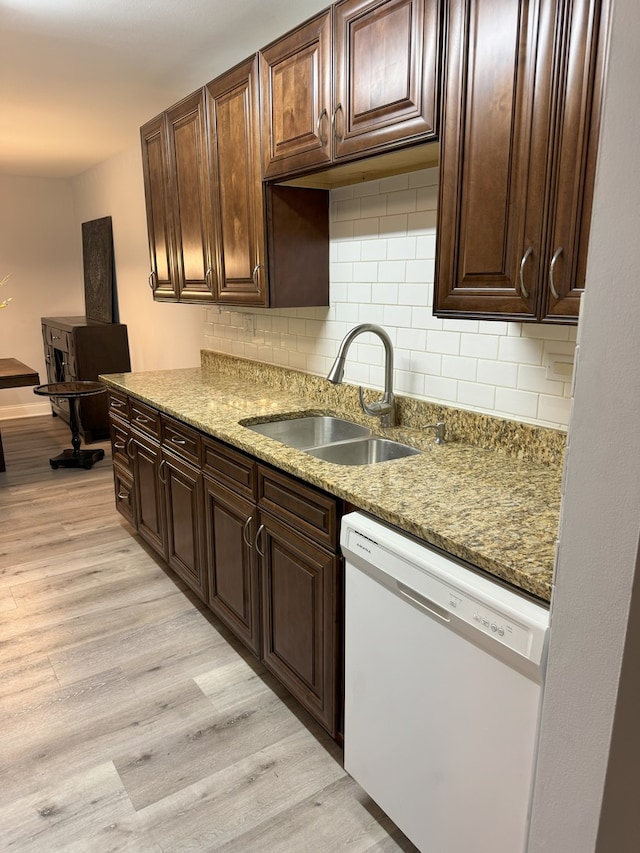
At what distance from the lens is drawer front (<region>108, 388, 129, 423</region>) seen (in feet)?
10.6

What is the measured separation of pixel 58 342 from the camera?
5.94 m

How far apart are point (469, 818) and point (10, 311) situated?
6714 mm

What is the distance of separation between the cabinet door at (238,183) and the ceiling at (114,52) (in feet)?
0.92

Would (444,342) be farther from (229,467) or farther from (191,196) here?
(191,196)

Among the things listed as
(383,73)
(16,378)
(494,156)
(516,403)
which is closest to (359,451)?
(516,403)

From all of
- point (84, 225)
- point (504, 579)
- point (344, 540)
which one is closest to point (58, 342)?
point (84, 225)

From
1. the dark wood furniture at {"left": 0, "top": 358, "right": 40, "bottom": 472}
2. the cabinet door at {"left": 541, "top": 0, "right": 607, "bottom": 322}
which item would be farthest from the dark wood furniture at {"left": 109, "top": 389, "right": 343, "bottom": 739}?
the dark wood furniture at {"left": 0, "top": 358, "right": 40, "bottom": 472}

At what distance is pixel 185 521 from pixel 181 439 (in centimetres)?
39

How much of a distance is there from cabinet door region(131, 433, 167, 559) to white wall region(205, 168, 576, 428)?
0.88m

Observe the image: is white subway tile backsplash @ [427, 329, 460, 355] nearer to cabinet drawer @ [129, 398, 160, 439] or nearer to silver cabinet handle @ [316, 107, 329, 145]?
silver cabinet handle @ [316, 107, 329, 145]

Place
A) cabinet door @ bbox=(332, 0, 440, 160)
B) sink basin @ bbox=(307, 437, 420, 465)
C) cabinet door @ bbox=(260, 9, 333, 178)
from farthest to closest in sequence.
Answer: sink basin @ bbox=(307, 437, 420, 465), cabinet door @ bbox=(260, 9, 333, 178), cabinet door @ bbox=(332, 0, 440, 160)

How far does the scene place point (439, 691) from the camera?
1319mm

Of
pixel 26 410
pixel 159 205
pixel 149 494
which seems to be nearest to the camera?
pixel 149 494

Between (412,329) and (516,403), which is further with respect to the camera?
(412,329)
